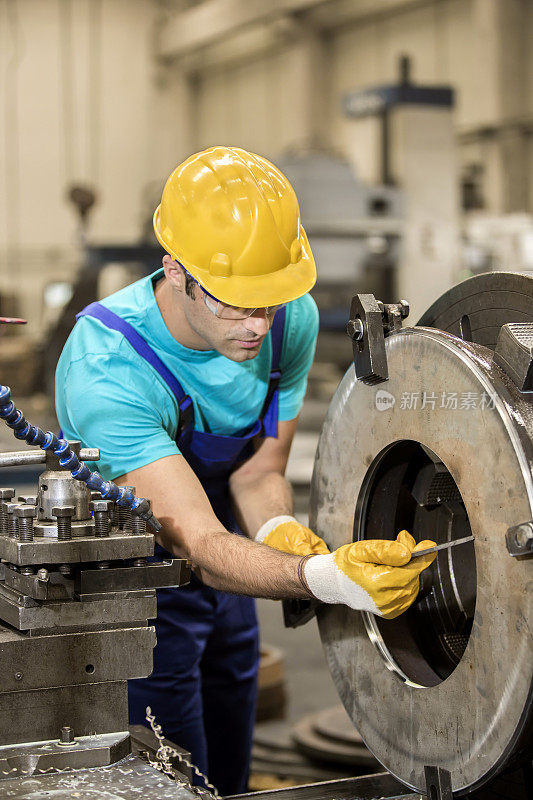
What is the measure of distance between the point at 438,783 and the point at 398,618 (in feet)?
0.76

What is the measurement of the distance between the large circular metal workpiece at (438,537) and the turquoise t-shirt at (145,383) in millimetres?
205

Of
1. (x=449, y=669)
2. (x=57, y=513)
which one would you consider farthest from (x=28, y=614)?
(x=449, y=669)

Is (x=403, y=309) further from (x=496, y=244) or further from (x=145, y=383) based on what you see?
(x=496, y=244)

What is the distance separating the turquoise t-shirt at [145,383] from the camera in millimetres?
1292

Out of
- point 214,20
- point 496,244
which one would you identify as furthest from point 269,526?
point 214,20

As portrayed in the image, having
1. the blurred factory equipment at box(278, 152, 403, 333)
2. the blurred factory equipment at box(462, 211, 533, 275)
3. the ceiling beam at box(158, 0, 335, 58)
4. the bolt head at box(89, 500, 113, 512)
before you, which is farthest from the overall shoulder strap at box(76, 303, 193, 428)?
the ceiling beam at box(158, 0, 335, 58)

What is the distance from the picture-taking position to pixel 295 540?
4.23ft

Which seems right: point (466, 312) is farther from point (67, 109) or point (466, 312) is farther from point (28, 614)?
point (67, 109)

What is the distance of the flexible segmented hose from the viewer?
98cm

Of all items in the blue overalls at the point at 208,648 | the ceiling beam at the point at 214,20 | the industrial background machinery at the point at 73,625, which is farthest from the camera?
the ceiling beam at the point at 214,20

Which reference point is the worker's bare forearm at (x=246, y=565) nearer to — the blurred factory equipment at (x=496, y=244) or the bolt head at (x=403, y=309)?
the bolt head at (x=403, y=309)

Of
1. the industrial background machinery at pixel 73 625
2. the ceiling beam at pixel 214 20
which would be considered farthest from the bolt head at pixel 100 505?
the ceiling beam at pixel 214 20

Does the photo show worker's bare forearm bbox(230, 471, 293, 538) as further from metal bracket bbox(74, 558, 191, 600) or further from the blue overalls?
metal bracket bbox(74, 558, 191, 600)

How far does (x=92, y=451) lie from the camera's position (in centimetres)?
108
